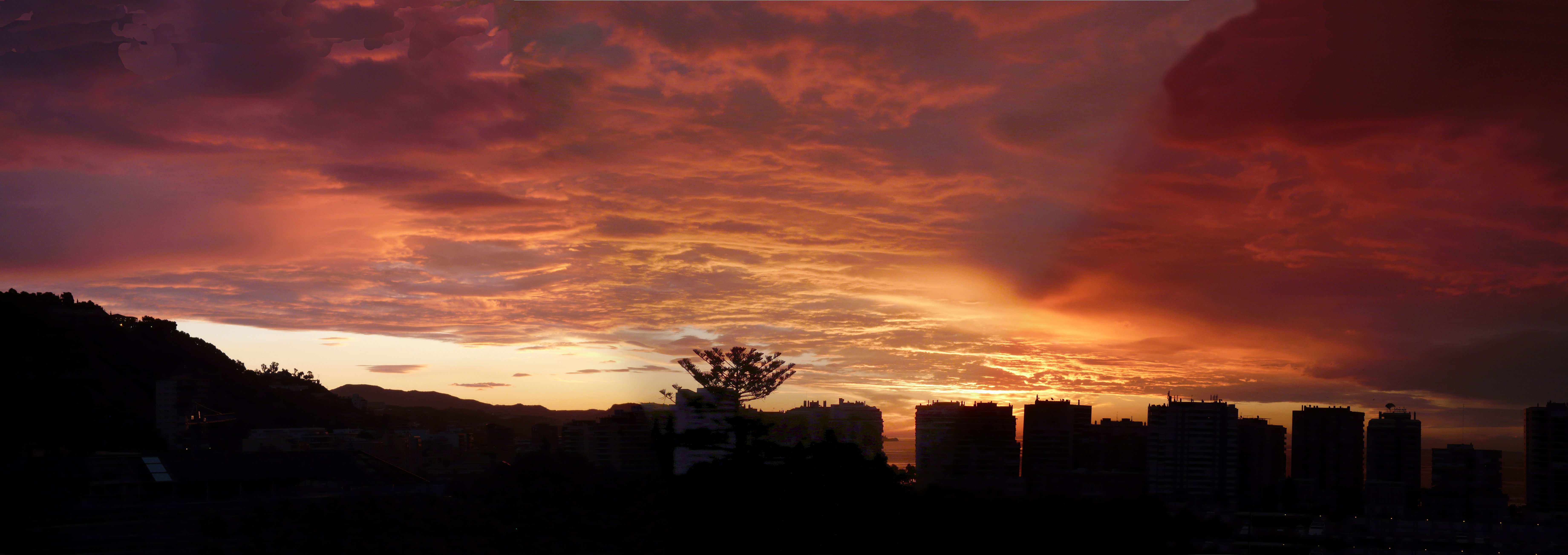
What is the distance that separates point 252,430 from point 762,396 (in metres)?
14.9

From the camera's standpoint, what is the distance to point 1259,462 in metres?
32.4

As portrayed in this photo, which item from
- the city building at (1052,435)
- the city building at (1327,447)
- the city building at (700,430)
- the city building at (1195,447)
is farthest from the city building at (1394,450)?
the city building at (700,430)

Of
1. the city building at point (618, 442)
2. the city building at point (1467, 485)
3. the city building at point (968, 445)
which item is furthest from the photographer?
the city building at point (968, 445)

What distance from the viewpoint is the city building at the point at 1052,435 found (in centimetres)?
3453

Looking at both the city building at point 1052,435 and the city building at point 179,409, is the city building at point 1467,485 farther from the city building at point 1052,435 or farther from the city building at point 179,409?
the city building at point 179,409

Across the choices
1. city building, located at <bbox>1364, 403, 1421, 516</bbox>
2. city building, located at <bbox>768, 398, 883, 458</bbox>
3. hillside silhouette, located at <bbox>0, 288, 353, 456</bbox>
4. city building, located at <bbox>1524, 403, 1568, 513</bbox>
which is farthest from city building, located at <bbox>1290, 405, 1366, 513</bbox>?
hillside silhouette, located at <bbox>0, 288, 353, 456</bbox>

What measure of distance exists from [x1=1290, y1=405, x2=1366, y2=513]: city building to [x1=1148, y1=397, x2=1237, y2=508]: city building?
2265mm

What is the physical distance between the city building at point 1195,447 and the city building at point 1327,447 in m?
2.26

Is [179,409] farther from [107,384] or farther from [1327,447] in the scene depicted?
[1327,447]

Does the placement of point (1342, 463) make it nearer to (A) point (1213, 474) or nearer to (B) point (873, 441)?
(A) point (1213, 474)

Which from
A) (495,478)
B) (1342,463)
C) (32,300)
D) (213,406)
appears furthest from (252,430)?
(1342,463)

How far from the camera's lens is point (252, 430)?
28.7 meters

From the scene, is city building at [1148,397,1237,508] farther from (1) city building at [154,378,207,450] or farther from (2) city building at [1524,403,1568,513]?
(1) city building at [154,378,207,450]

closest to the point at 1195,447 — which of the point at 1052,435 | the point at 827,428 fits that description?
the point at 1052,435
